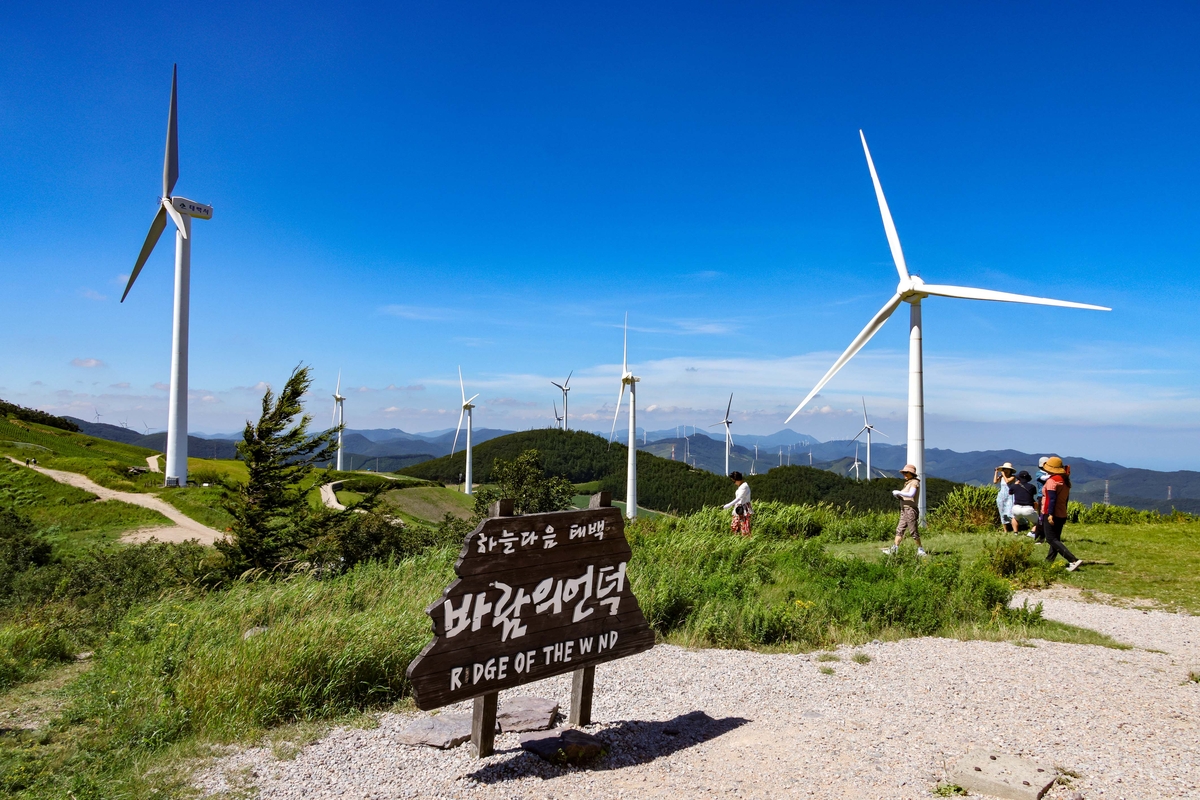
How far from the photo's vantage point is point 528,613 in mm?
5473

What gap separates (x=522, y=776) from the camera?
505 cm

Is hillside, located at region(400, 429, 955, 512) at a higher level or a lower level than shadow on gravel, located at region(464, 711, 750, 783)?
lower

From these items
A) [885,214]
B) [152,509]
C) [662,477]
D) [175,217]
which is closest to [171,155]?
[175,217]

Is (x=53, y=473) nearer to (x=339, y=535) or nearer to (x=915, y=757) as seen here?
(x=339, y=535)

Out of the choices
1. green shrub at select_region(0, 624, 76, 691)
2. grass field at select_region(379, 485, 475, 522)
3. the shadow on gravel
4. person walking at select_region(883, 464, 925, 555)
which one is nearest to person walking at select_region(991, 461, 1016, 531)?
person walking at select_region(883, 464, 925, 555)

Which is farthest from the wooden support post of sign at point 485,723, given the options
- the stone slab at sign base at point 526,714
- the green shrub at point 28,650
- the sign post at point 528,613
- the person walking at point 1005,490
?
the person walking at point 1005,490

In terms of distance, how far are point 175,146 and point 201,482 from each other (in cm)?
2091

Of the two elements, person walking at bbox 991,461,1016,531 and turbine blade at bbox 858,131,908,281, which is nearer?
person walking at bbox 991,461,1016,531

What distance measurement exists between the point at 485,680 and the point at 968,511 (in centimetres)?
1821

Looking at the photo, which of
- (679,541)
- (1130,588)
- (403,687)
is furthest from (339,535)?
(1130,588)

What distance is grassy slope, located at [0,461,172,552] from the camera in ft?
83.4

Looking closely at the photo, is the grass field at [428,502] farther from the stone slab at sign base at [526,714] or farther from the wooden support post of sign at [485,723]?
the wooden support post of sign at [485,723]

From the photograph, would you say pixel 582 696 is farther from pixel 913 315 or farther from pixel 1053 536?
pixel 913 315

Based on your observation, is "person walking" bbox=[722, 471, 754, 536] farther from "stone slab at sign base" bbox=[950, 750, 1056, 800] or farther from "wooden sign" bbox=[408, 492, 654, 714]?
"stone slab at sign base" bbox=[950, 750, 1056, 800]
